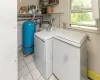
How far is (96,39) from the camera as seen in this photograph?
2119mm

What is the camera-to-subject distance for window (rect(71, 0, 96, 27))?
7.68ft

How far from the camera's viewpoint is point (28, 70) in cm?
254

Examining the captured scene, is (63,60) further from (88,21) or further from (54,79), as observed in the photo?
(88,21)

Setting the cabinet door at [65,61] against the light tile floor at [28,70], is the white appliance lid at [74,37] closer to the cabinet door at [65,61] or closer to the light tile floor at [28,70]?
the cabinet door at [65,61]

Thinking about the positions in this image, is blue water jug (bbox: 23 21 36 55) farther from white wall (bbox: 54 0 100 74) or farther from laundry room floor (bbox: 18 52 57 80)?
white wall (bbox: 54 0 100 74)

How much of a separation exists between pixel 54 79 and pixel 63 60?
557mm

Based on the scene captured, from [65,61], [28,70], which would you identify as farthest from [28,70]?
[65,61]

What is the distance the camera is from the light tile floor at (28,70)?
7.38ft

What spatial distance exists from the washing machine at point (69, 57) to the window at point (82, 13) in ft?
2.17
